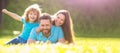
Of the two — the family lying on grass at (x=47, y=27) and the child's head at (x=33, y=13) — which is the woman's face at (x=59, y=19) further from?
the child's head at (x=33, y=13)

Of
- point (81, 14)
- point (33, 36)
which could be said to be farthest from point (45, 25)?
point (81, 14)

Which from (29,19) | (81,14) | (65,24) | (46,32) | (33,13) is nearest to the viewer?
(46,32)

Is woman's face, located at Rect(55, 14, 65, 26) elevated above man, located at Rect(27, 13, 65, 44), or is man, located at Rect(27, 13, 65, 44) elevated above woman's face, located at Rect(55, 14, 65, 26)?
woman's face, located at Rect(55, 14, 65, 26)

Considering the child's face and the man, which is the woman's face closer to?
the man

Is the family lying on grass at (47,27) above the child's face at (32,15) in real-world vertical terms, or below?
below

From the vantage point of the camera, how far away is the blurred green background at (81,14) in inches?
774

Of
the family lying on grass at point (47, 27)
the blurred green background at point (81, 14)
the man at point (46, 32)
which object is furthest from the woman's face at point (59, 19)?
the blurred green background at point (81, 14)

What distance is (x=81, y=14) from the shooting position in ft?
65.5

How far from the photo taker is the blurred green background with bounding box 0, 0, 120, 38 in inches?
774

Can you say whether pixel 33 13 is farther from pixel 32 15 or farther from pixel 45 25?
pixel 45 25

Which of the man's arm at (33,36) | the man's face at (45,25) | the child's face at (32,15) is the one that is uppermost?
the child's face at (32,15)

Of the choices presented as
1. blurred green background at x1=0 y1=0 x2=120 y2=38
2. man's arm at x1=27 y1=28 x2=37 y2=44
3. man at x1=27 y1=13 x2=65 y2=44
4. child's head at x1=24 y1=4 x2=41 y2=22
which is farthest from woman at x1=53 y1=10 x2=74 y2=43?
blurred green background at x1=0 y1=0 x2=120 y2=38

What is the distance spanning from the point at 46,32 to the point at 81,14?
1242 centimetres

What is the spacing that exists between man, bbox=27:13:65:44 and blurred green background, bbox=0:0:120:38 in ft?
38.7
